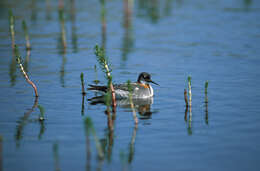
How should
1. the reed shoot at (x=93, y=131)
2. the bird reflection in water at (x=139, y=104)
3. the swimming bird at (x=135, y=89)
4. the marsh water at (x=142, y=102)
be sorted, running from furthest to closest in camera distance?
the swimming bird at (x=135, y=89), the bird reflection in water at (x=139, y=104), the marsh water at (x=142, y=102), the reed shoot at (x=93, y=131)

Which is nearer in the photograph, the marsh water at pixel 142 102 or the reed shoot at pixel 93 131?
the reed shoot at pixel 93 131

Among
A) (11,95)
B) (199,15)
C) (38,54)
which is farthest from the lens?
(199,15)

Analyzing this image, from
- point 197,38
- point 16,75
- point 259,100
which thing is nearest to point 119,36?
point 197,38

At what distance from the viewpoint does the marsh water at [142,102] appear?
33.2 feet

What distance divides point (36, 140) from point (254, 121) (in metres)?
6.48

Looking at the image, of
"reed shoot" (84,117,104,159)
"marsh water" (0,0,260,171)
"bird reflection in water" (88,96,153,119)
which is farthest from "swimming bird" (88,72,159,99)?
"reed shoot" (84,117,104,159)

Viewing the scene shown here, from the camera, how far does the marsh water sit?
398 inches

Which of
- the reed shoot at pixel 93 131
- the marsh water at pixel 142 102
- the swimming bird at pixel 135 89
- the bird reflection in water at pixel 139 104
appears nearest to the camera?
the reed shoot at pixel 93 131

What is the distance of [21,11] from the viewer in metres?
36.8

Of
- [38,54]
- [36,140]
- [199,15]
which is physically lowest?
[36,140]

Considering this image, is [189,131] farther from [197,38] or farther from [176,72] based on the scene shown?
[197,38]

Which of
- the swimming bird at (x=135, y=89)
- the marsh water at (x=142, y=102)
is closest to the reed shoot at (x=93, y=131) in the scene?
the marsh water at (x=142, y=102)

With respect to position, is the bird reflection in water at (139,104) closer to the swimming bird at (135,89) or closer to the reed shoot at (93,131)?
the swimming bird at (135,89)

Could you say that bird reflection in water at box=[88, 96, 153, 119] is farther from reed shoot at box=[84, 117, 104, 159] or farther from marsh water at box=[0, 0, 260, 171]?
reed shoot at box=[84, 117, 104, 159]
